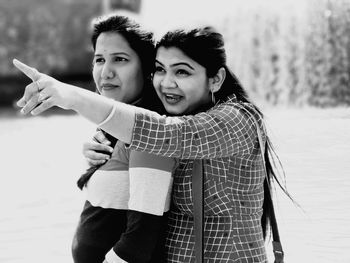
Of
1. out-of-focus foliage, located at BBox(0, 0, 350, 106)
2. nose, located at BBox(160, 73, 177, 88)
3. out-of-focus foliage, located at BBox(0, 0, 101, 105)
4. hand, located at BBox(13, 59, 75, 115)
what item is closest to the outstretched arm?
hand, located at BBox(13, 59, 75, 115)

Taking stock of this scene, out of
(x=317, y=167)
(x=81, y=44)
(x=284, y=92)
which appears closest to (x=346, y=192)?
(x=317, y=167)

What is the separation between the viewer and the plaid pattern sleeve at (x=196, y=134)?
4.04 feet

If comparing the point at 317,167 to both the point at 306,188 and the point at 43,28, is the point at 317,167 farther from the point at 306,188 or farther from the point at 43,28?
the point at 43,28

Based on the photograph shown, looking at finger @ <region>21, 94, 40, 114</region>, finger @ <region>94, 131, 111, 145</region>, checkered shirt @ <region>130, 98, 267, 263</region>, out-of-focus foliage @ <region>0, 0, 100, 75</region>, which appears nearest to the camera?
finger @ <region>21, 94, 40, 114</region>

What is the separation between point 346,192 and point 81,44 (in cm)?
1117

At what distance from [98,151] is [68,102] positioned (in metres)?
0.29

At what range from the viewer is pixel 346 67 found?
1.92 metres

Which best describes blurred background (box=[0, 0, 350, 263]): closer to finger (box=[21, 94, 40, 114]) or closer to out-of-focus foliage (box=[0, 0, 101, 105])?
finger (box=[21, 94, 40, 114])

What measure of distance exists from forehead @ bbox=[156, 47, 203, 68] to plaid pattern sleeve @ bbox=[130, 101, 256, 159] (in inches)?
5.5

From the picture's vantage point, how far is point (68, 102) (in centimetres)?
120

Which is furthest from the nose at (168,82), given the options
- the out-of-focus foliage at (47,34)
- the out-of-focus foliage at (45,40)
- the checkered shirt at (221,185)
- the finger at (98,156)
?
the out-of-focus foliage at (47,34)

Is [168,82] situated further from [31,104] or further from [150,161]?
[31,104]

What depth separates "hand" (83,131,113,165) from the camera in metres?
1.43

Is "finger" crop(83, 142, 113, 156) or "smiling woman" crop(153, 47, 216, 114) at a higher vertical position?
"smiling woman" crop(153, 47, 216, 114)
